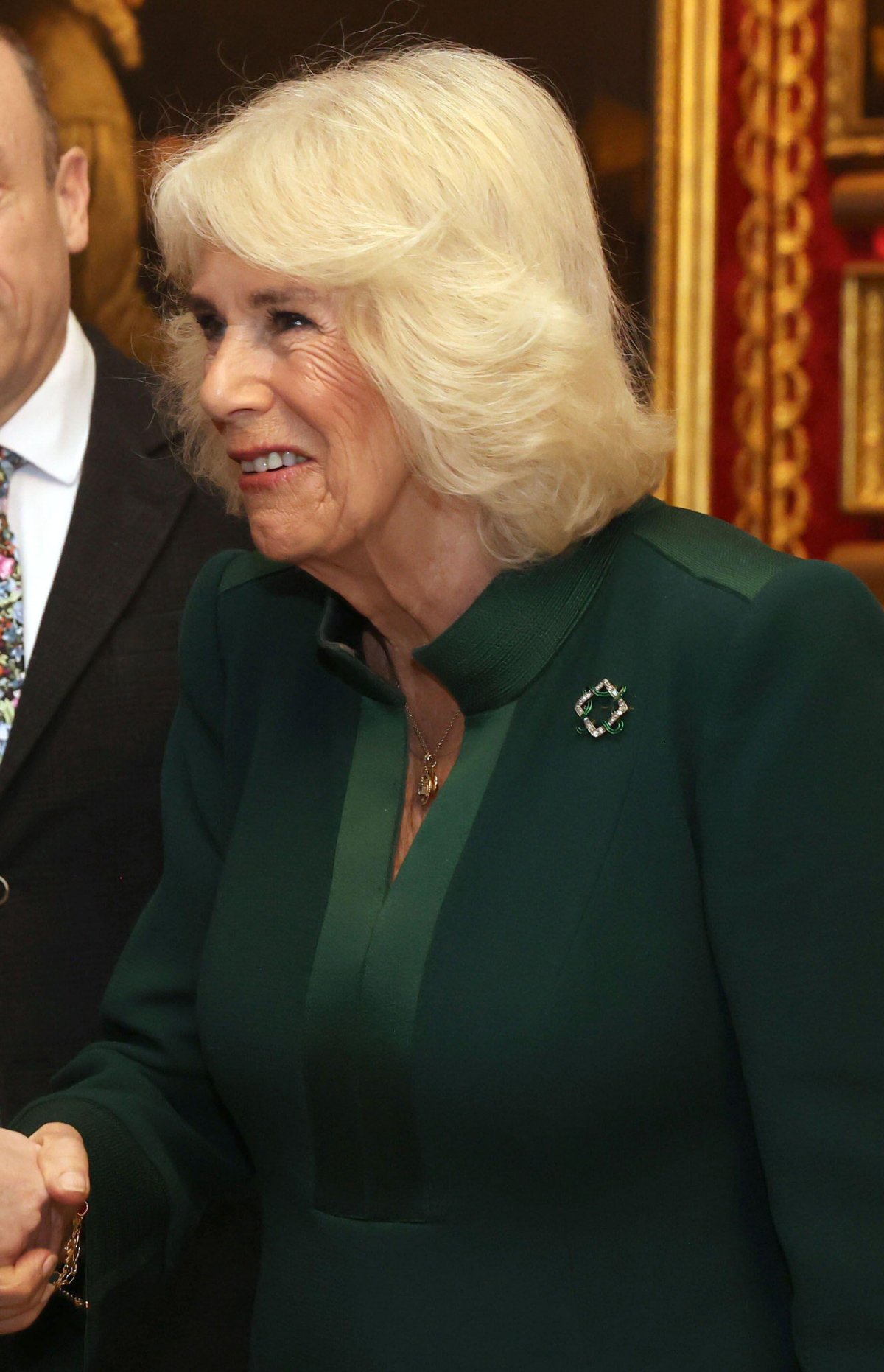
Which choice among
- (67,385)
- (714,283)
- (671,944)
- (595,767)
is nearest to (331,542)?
(595,767)

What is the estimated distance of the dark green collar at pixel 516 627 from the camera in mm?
1600

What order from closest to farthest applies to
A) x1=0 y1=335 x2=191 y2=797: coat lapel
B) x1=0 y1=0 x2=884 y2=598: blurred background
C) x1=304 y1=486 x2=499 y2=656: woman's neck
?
x1=304 y1=486 x2=499 y2=656: woman's neck, x1=0 y1=335 x2=191 y2=797: coat lapel, x1=0 y1=0 x2=884 y2=598: blurred background

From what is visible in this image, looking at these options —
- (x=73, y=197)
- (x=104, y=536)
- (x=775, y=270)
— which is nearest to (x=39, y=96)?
(x=73, y=197)

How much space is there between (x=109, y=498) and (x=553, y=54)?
133 centimetres

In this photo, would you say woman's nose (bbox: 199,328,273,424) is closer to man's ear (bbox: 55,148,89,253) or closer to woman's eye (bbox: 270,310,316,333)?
woman's eye (bbox: 270,310,316,333)

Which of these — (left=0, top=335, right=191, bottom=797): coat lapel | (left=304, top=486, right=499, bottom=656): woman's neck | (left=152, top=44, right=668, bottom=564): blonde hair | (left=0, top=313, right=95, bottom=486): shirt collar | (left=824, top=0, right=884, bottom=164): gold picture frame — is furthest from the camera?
(left=824, top=0, right=884, bottom=164): gold picture frame

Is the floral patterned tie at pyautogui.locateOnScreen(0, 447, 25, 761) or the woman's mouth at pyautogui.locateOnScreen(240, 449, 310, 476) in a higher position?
the woman's mouth at pyautogui.locateOnScreen(240, 449, 310, 476)

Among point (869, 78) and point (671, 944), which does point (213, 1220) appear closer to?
point (671, 944)

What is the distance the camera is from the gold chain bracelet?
1.64 metres

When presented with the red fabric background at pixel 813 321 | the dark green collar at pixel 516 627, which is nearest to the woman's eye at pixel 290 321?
the dark green collar at pixel 516 627

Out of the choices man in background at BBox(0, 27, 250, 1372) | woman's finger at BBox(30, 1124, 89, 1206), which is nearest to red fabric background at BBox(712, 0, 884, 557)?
man in background at BBox(0, 27, 250, 1372)

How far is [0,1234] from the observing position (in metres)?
1.55

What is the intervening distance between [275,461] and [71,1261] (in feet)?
2.68

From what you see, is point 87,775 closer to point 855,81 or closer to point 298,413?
point 298,413
